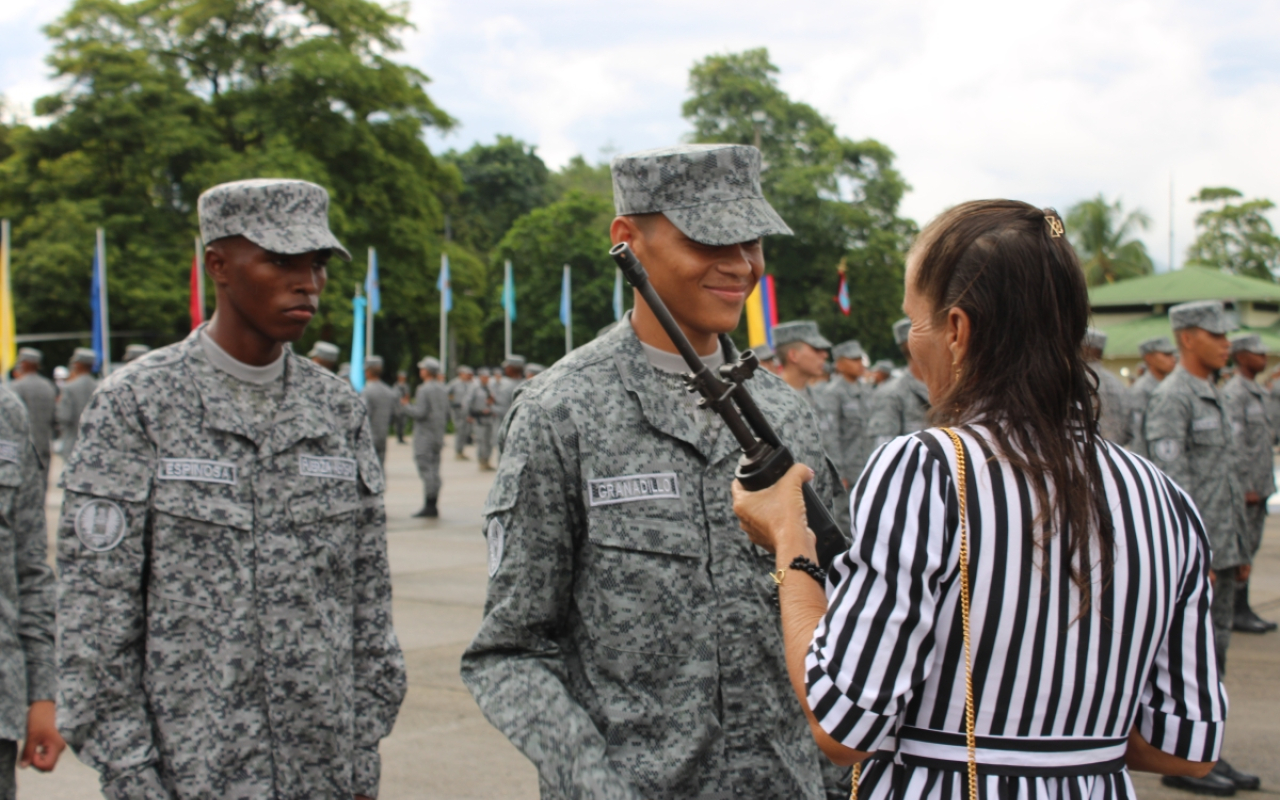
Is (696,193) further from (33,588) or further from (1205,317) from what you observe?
(1205,317)

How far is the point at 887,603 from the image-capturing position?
1611mm

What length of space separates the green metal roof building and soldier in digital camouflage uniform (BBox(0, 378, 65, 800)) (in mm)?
43548

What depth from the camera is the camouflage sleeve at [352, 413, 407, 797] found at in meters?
2.82

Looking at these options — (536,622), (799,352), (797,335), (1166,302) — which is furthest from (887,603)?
(1166,302)

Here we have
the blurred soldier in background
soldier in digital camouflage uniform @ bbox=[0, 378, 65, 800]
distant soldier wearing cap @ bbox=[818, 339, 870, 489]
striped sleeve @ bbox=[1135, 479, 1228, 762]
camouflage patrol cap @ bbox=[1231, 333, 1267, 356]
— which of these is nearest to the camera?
striped sleeve @ bbox=[1135, 479, 1228, 762]

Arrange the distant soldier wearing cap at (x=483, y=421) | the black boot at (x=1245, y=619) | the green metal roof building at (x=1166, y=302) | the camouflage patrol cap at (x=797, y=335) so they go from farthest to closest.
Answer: the green metal roof building at (x=1166, y=302) < the distant soldier wearing cap at (x=483, y=421) < the camouflage patrol cap at (x=797, y=335) < the black boot at (x=1245, y=619)

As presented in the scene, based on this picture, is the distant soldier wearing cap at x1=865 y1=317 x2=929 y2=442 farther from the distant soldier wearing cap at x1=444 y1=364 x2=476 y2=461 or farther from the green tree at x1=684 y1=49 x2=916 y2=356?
the green tree at x1=684 y1=49 x2=916 y2=356

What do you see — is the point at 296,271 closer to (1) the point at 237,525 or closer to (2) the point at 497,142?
(1) the point at 237,525

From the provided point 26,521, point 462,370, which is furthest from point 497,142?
point 26,521

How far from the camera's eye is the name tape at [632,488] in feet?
7.10

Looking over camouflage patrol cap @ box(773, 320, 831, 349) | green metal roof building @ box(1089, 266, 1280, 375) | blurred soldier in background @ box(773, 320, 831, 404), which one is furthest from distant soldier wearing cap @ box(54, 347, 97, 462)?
green metal roof building @ box(1089, 266, 1280, 375)

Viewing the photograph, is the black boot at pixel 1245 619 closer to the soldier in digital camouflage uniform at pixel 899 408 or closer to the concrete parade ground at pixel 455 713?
the concrete parade ground at pixel 455 713

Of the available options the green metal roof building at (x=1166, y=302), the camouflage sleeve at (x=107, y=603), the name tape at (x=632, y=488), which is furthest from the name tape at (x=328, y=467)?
the green metal roof building at (x=1166, y=302)

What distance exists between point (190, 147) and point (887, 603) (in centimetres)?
3562
